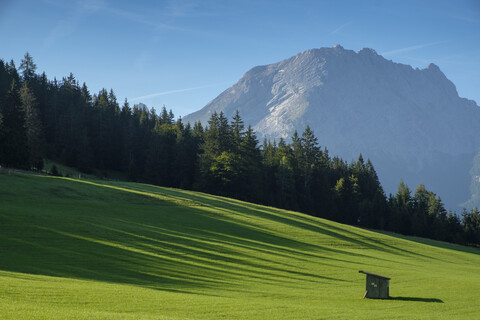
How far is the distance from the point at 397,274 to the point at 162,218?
26.8m

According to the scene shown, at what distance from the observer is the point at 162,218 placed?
143 feet

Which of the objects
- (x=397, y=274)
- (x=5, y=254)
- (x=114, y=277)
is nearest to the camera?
(x=114, y=277)

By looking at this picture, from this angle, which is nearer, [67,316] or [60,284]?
[67,316]

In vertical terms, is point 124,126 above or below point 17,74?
below

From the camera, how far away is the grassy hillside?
16.3 meters

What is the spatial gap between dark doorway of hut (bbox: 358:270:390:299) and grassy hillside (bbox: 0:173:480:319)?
2.38 feet

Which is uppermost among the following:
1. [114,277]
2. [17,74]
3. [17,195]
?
[17,74]

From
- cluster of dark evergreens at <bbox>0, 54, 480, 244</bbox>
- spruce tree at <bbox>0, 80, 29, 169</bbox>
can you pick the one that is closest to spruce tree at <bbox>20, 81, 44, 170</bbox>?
cluster of dark evergreens at <bbox>0, 54, 480, 244</bbox>

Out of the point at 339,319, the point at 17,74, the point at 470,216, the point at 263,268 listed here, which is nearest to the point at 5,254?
the point at 263,268

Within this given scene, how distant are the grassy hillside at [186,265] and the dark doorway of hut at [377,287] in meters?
0.72

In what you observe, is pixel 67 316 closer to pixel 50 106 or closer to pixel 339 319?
pixel 339 319

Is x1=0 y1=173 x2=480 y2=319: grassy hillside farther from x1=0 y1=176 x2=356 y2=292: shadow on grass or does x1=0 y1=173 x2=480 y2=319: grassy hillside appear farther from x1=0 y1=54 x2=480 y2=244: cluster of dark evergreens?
x1=0 y1=54 x2=480 y2=244: cluster of dark evergreens

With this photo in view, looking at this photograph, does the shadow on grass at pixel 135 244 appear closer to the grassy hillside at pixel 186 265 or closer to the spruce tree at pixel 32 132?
the grassy hillside at pixel 186 265

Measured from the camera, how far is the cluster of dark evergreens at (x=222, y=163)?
311 ft
